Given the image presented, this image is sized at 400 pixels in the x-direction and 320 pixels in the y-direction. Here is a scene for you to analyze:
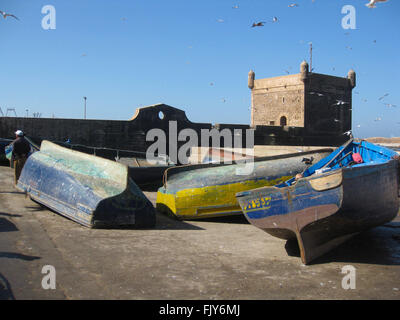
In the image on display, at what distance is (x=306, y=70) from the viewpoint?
31.8 meters

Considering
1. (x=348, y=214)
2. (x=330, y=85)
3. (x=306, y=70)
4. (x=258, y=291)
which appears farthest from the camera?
(x=330, y=85)

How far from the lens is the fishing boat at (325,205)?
15.7 ft

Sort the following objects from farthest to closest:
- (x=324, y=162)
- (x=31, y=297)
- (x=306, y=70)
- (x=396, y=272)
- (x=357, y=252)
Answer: (x=306, y=70), (x=324, y=162), (x=357, y=252), (x=396, y=272), (x=31, y=297)

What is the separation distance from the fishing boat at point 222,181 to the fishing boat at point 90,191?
919 millimetres

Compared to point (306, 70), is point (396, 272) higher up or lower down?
lower down

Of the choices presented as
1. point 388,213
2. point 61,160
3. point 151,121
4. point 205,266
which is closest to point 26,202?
point 61,160

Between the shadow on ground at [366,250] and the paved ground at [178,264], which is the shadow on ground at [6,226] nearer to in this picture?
the paved ground at [178,264]

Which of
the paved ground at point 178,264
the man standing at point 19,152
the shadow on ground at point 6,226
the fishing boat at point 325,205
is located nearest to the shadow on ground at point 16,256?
the paved ground at point 178,264

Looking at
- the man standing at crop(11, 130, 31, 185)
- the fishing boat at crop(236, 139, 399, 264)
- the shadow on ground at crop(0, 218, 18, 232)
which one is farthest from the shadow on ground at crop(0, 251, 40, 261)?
the man standing at crop(11, 130, 31, 185)

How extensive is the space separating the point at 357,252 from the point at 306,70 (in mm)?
28654

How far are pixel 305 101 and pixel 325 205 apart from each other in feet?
94.2

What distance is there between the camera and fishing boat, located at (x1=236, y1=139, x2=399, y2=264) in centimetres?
479

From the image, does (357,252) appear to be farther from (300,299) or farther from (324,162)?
(324,162)

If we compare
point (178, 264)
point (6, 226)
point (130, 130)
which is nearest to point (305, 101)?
point (130, 130)
